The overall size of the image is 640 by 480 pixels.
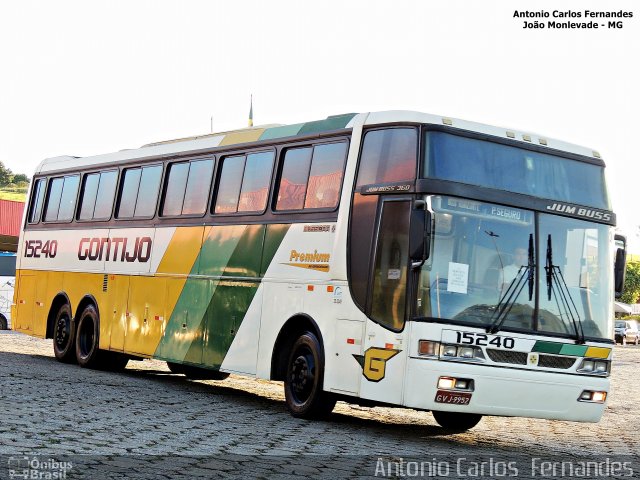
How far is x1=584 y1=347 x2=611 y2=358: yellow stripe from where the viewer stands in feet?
44.0

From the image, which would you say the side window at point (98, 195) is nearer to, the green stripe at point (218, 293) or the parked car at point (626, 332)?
the green stripe at point (218, 293)

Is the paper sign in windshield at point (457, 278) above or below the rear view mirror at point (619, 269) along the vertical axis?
below

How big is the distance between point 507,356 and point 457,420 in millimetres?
2623

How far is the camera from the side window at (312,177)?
14.5 m

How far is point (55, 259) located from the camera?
888 inches

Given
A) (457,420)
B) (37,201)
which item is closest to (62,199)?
(37,201)

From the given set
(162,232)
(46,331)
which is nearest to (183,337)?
(162,232)

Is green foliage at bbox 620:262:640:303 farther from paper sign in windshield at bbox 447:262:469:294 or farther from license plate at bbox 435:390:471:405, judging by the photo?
license plate at bbox 435:390:471:405

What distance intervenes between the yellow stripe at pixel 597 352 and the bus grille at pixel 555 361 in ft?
0.75

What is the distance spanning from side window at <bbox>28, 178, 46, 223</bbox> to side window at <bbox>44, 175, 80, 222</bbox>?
0.36 meters

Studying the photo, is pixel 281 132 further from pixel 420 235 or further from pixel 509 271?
pixel 509 271

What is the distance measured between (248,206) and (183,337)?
2536 millimetres

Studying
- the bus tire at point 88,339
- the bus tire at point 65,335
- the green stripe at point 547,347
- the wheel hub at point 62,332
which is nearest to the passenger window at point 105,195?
the bus tire at point 88,339

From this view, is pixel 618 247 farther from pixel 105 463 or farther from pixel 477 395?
pixel 105 463
